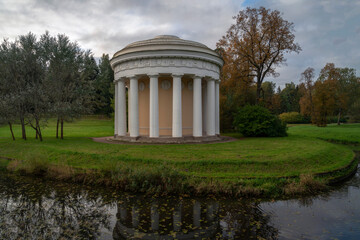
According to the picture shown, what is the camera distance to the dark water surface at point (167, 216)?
271 inches

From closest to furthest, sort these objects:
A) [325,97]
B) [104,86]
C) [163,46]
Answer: [163,46], [325,97], [104,86]

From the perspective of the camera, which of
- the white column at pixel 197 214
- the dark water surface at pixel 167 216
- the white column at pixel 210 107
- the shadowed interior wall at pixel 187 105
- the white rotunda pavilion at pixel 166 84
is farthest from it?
the shadowed interior wall at pixel 187 105

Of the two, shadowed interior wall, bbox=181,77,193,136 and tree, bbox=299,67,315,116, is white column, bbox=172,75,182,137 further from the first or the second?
tree, bbox=299,67,315,116

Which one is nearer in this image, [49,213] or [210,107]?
[49,213]

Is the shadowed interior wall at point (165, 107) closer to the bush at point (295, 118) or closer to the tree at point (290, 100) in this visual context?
the bush at point (295, 118)

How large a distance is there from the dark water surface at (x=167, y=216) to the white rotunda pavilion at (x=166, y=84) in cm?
1029

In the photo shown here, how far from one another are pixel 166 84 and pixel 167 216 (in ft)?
50.4

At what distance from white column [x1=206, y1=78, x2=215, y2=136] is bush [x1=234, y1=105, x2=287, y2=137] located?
13.8ft

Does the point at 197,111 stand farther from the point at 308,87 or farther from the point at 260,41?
the point at 308,87

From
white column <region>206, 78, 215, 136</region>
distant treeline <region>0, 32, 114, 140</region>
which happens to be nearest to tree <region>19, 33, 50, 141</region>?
distant treeline <region>0, 32, 114, 140</region>

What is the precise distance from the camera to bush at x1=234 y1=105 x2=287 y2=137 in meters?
24.0

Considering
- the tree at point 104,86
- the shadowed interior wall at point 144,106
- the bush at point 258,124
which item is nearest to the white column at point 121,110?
the shadowed interior wall at point 144,106

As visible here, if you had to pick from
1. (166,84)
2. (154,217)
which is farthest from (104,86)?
(154,217)

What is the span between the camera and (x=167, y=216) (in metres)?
8.05
